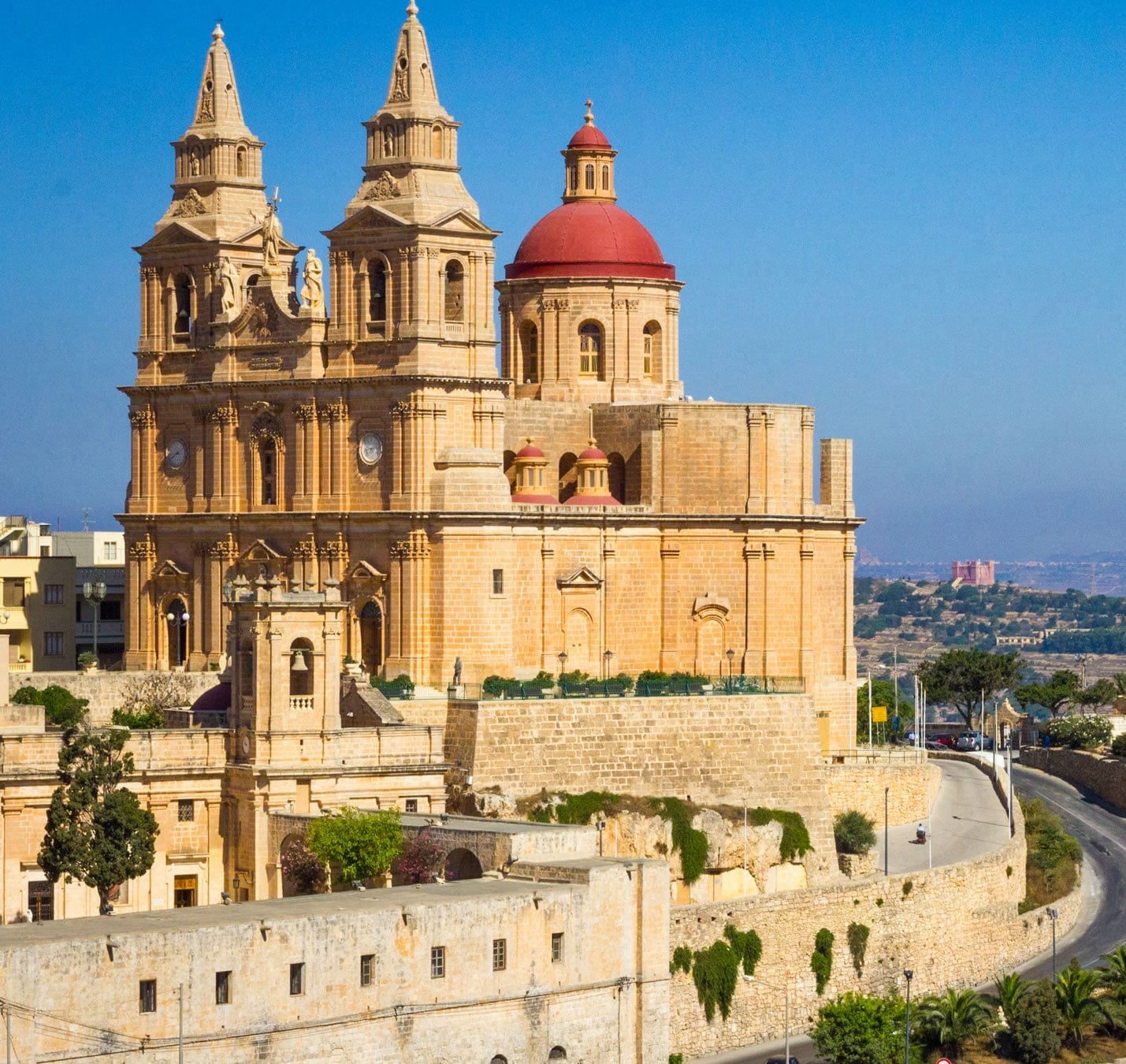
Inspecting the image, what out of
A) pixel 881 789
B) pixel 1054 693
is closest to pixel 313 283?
pixel 881 789

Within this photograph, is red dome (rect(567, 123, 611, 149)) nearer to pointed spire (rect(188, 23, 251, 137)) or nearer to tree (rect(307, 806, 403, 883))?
pointed spire (rect(188, 23, 251, 137))

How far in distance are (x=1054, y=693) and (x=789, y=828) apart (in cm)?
5807

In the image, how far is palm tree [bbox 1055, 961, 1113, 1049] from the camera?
7631 cm

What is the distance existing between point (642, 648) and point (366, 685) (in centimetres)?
1138

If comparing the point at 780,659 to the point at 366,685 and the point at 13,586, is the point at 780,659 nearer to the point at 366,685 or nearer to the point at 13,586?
the point at 366,685

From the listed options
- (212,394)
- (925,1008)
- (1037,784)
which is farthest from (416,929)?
(1037,784)

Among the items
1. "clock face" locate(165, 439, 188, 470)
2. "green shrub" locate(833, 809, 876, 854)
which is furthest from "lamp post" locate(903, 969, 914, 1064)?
"clock face" locate(165, 439, 188, 470)

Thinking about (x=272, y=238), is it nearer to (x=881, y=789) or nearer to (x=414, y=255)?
(x=414, y=255)

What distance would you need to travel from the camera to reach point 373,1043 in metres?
61.8

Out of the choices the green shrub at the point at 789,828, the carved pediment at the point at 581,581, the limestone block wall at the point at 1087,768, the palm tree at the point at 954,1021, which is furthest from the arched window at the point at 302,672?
the limestone block wall at the point at 1087,768

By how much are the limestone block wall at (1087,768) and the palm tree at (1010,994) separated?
3503 cm

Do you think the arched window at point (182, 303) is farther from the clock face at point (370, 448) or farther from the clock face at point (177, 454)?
the clock face at point (370, 448)

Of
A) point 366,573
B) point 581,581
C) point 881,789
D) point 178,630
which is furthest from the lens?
point 881,789

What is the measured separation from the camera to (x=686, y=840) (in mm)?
80125
